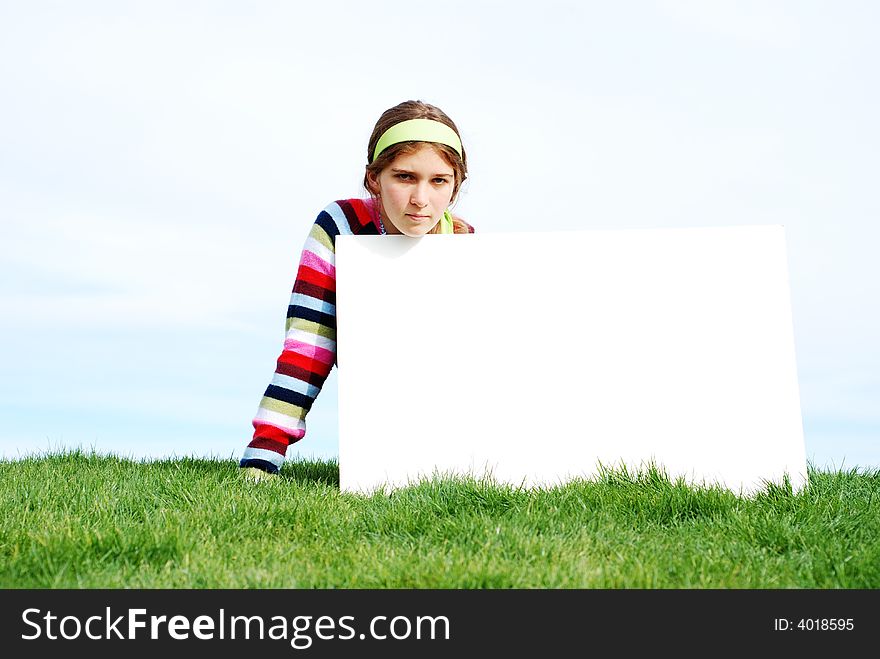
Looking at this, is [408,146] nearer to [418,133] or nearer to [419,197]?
[418,133]

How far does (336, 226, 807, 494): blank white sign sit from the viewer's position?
136 inches

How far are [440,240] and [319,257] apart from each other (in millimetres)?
632

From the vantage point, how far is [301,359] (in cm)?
385

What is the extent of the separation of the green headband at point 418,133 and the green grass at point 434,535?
4.59ft

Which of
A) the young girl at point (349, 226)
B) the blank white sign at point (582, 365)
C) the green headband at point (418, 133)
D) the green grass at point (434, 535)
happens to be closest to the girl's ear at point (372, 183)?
the young girl at point (349, 226)
